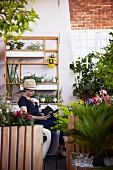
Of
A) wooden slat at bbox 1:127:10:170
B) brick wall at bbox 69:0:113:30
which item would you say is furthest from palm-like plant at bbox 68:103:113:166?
brick wall at bbox 69:0:113:30

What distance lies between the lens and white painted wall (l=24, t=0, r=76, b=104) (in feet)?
21.9

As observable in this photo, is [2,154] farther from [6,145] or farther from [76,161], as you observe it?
[76,161]

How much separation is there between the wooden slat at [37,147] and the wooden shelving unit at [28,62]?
3.68 m

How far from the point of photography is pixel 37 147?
2.63m

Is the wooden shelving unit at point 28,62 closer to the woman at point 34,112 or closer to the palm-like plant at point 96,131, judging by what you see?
the woman at point 34,112

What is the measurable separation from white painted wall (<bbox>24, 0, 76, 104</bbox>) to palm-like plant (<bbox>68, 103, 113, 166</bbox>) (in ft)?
11.8

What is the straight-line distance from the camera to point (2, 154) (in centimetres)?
260

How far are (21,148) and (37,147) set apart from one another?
0.46ft

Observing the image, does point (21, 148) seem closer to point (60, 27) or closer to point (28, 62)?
point (28, 62)

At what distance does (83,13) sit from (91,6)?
25cm

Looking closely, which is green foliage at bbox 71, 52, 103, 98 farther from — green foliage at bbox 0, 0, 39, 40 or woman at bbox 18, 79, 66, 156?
green foliage at bbox 0, 0, 39, 40

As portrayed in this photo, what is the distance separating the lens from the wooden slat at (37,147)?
2604 millimetres

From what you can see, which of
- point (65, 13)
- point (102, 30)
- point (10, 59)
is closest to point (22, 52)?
point (10, 59)

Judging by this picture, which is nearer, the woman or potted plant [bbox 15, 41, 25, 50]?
the woman
